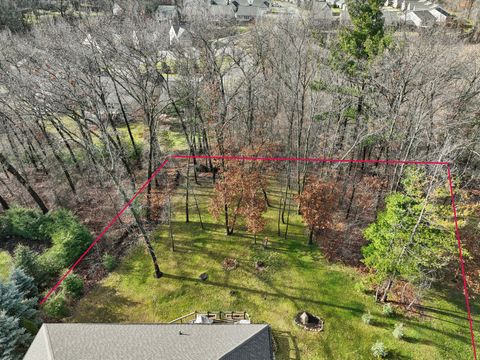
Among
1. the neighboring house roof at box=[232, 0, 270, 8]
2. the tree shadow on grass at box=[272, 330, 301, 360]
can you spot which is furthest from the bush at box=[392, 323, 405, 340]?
the neighboring house roof at box=[232, 0, 270, 8]

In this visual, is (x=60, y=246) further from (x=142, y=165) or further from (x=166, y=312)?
(x=142, y=165)

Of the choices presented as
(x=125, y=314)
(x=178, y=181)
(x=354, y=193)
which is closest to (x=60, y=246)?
(x=125, y=314)

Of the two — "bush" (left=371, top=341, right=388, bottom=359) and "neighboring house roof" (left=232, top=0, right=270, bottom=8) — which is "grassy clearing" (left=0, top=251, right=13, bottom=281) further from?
"neighboring house roof" (left=232, top=0, right=270, bottom=8)

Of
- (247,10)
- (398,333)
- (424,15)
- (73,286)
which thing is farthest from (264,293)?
(247,10)

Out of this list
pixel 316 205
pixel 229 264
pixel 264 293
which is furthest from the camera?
pixel 229 264

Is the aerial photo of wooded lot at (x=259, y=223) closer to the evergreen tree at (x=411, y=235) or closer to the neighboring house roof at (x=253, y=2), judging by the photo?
the evergreen tree at (x=411, y=235)

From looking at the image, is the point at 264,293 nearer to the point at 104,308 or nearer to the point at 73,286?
the point at 104,308

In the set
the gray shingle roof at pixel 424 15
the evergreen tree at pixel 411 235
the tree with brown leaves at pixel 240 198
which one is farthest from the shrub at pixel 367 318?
the gray shingle roof at pixel 424 15
